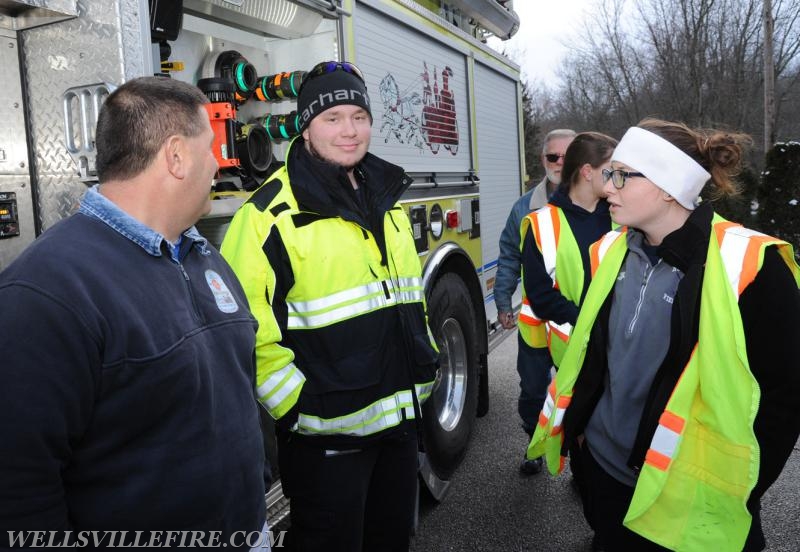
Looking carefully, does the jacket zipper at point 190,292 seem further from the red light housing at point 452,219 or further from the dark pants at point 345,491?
the red light housing at point 452,219

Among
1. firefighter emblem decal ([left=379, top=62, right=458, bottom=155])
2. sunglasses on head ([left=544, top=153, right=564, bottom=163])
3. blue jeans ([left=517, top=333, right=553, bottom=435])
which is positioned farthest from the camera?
sunglasses on head ([left=544, top=153, right=564, bottom=163])

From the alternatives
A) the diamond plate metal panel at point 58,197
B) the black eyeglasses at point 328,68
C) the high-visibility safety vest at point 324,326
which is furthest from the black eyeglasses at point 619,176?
the diamond plate metal panel at point 58,197

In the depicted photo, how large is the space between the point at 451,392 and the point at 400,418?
6.28ft

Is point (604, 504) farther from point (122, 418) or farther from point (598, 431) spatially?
point (122, 418)

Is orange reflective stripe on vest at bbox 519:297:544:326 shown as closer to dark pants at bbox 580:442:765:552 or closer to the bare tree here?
dark pants at bbox 580:442:765:552

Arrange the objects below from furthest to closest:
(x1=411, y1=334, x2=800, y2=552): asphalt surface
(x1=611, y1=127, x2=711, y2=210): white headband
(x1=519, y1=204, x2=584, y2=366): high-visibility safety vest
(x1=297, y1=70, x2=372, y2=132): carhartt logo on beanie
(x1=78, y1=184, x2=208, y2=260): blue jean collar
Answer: (x1=411, y1=334, x2=800, y2=552): asphalt surface → (x1=519, y1=204, x2=584, y2=366): high-visibility safety vest → (x1=297, y1=70, x2=372, y2=132): carhartt logo on beanie → (x1=611, y1=127, x2=711, y2=210): white headband → (x1=78, y1=184, x2=208, y2=260): blue jean collar

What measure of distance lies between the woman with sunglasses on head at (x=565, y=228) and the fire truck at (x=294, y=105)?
63cm

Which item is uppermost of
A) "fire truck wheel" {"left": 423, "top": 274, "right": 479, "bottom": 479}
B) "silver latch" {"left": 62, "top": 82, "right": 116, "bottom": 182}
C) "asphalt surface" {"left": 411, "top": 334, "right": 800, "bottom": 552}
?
"silver latch" {"left": 62, "top": 82, "right": 116, "bottom": 182}

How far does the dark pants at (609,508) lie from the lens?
1.85m

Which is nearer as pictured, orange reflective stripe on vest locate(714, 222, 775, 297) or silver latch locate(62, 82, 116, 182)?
orange reflective stripe on vest locate(714, 222, 775, 297)

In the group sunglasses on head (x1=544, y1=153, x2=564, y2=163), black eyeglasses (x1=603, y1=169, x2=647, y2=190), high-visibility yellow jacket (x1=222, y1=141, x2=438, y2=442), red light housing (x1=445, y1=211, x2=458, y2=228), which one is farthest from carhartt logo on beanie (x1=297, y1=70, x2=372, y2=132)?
sunglasses on head (x1=544, y1=153, x2=564, y2=163)

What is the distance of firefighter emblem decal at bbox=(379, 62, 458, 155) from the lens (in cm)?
329

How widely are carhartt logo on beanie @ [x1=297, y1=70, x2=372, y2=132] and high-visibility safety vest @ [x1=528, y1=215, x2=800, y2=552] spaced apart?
1.18m

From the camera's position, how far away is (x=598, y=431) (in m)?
1.94
